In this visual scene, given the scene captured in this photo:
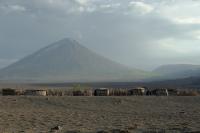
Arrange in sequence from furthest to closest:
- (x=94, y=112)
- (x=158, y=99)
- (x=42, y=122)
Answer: (x=158, y=99) → (x=94, y=112) → (x=42, y=122)

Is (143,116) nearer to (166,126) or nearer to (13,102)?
(166,126)

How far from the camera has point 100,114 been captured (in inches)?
1057

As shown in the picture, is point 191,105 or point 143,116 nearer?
point 143,116

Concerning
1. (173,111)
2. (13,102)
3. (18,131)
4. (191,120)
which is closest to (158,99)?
(173,111)

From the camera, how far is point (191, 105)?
32.8 metres

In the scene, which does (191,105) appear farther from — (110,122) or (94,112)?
(110,122)

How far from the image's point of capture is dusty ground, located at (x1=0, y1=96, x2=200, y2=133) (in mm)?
20578

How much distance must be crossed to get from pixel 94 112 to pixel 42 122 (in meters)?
6.16

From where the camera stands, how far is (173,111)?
28.7m

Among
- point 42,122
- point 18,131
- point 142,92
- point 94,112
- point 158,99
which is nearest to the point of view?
point 18,131

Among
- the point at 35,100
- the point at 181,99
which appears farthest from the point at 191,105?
the point at 35,100

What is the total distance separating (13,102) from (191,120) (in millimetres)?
14003

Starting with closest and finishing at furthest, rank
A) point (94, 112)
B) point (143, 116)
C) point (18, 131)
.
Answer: point (18, 131)
point (143, 116)
point (94, 112)

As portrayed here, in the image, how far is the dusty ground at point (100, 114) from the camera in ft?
67.5
